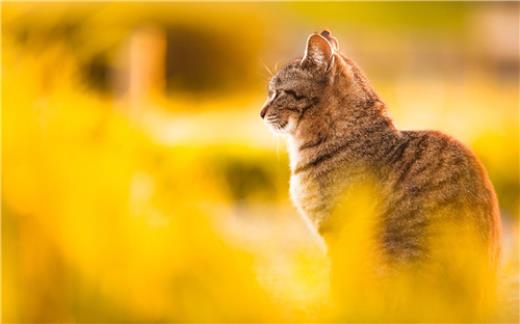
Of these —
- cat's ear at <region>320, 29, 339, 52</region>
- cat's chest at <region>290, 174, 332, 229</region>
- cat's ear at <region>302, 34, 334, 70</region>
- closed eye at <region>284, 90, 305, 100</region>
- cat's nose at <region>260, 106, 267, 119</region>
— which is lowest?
cat's chest at <region>290, 174, 332, 229</region>

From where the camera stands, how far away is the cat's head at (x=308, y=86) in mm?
3869

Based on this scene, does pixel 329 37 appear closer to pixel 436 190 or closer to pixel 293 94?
pixel 293 94

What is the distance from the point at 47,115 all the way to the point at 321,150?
1319 millimetres

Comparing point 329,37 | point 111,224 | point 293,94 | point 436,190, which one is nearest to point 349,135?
point 293,94

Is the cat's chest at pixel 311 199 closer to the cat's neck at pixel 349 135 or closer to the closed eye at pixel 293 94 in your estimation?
the cat's neck at pixel 349 135

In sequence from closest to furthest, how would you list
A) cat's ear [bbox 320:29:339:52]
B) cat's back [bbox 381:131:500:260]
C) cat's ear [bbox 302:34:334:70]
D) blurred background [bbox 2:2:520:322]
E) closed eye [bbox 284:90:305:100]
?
blurred background [bbox 2:2:520:322] < cat's back [bbox 381:131:500:260] < cat's ear [bbox 302:34:334:70] < cat's ear [bbox 320:29:339:52] < closed eye [bbox 284:90:305:100]

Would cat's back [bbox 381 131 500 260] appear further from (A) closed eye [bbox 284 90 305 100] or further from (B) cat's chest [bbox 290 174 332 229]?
(A) closed eye [bbox 284 90 305 100]

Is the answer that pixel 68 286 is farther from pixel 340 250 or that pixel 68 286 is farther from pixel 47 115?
pixel 340 250

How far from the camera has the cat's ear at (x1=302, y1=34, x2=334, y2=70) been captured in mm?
3723

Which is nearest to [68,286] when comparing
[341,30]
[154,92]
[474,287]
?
[474,287]

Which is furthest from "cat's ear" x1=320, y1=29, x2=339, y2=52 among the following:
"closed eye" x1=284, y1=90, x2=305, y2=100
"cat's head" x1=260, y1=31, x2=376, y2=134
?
"closed eye" x1=284, y1=90, x2=305, y2=100

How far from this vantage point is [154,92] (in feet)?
35.0

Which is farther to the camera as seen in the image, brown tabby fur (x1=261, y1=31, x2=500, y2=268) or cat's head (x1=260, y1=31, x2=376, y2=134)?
cat's head (x1=260, y1=31, x2=376, y2=134)

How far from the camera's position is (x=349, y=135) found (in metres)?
4.00
